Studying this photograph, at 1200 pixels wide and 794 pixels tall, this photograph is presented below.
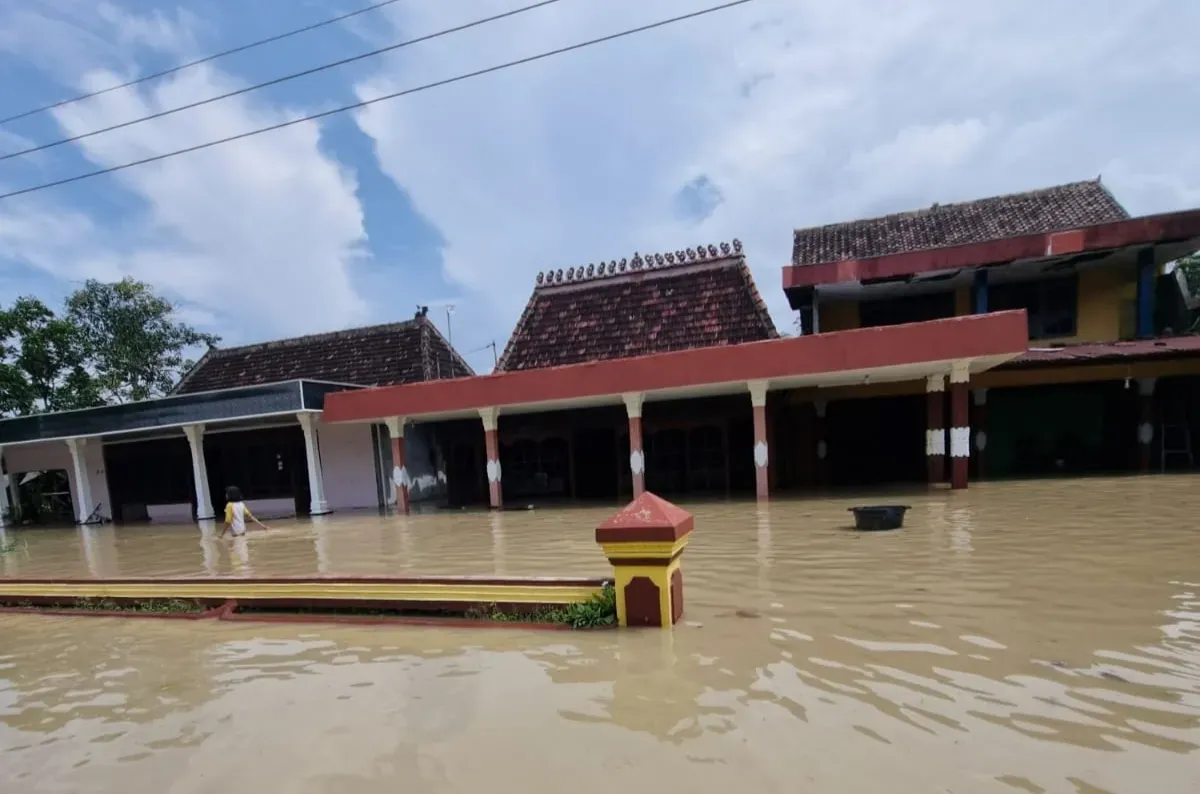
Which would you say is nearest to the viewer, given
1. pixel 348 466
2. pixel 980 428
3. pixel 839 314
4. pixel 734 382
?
pixel 734 382

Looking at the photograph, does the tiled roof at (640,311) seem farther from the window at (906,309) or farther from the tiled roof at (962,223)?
the window at (906,309)

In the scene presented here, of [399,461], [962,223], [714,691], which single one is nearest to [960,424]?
[962,223]

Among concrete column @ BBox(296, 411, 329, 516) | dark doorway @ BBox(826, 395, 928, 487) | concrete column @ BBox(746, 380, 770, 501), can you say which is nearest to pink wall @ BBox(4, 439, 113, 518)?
concrete column @ BBox(296, 411, 329, 516)

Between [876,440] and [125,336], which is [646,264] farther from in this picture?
[125,336]

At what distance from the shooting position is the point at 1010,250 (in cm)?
1333

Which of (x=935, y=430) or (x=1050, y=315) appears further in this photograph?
(x=1050, y=315)

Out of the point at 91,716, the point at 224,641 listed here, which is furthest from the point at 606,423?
the point at 91,716

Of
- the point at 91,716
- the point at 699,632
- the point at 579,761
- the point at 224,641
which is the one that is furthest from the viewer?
the point at 224,641

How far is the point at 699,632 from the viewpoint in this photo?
4.37 meters

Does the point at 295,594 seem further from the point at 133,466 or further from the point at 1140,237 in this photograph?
the point at 133,466

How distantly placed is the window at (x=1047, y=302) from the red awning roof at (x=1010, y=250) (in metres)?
1.92

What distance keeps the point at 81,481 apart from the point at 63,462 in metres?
2.78

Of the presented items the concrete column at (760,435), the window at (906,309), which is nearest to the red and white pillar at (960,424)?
the concrete column at (760,435)

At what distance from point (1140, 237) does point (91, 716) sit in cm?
1788
